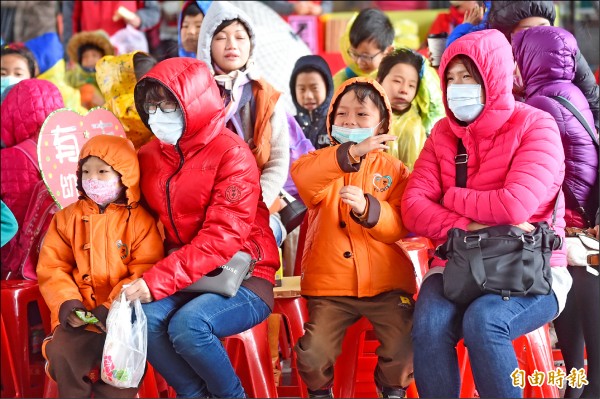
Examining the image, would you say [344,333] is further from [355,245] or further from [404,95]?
[404,95]

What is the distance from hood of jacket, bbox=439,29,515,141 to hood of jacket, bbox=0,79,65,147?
6.89 ft

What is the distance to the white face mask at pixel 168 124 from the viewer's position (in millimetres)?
3027

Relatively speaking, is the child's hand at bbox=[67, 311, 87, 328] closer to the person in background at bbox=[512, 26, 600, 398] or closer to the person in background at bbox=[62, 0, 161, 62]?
the person in background at bbox=[512, 26, 600, 398]

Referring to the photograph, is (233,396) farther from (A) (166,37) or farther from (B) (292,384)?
(A) (166,37)

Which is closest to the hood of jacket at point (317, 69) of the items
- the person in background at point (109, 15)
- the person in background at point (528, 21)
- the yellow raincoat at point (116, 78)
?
the yellow raincoat at point (116, 78)

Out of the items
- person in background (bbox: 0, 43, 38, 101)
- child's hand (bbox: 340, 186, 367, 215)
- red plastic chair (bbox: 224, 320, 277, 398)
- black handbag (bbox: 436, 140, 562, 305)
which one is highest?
person in background (bbox: 0, 43, 38, 101)

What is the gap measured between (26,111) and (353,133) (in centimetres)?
A: 178

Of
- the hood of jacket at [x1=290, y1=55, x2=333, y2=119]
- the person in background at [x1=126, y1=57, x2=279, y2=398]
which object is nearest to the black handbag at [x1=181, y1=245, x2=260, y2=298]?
the person in background at [x1=126, y1=57, x2=279, y2=398]

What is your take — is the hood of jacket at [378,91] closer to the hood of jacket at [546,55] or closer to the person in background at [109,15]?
the hood of jacket at [546,55]

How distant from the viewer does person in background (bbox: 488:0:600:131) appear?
3.49 m

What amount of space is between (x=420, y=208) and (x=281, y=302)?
747 mm

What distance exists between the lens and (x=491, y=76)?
2883 millimetres

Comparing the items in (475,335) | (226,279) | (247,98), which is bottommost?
(475,335)

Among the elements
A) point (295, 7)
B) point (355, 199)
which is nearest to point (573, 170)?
point (355, 199)
